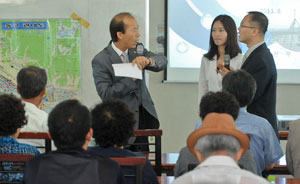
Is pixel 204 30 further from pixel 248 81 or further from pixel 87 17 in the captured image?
pixel 248 81

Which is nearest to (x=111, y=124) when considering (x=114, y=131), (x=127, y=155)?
(x=114, y=131)

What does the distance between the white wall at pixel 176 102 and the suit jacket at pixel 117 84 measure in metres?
1.85

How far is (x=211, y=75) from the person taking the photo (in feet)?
12.2

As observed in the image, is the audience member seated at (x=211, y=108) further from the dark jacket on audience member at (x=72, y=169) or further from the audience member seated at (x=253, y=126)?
the dark jacket on audience member at (x=72, y=169)

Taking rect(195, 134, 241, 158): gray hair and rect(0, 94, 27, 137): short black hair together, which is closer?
rect(195, 134, 241, 158): gray hair

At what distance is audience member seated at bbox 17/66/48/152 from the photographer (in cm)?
271

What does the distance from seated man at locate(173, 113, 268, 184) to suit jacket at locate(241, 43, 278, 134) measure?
173 cm

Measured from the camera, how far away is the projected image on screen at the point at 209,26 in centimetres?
511

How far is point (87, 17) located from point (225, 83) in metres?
2.38

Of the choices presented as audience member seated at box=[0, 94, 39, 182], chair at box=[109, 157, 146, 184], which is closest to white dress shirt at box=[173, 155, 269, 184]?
chair at box=[109, 157, 146, 184]

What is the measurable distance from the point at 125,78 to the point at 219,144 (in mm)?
1841

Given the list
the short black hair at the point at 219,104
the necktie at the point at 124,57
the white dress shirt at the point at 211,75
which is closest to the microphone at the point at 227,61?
the white dress shirt at the point at 211,75

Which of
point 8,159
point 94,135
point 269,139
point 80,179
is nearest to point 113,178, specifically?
point 80,179

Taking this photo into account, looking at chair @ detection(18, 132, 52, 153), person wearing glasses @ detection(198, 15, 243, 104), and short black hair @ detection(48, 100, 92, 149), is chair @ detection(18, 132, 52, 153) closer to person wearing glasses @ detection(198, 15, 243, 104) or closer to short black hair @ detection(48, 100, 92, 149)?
short black hair @ detection(48, 100, 92, 149)
